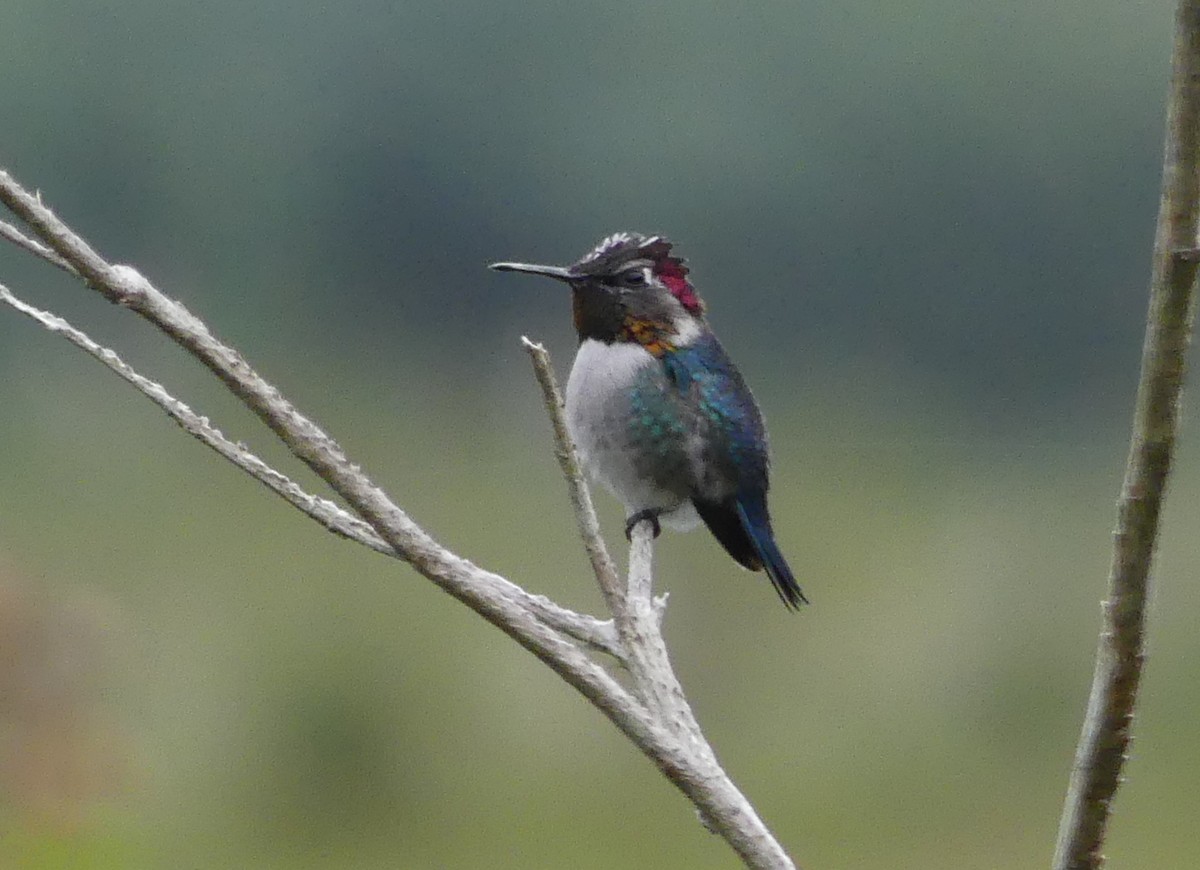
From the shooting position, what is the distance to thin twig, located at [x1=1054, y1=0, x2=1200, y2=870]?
454mm

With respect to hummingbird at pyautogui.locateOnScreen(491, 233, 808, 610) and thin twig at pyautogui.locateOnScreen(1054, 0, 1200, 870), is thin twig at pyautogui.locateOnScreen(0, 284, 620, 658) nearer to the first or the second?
thin twig at pyautogui.locateOnScreen(1054, 0, 1200, 870)

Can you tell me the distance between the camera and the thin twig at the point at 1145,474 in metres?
0.45

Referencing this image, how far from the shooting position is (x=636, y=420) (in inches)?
58.4

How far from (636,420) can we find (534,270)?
0.41m

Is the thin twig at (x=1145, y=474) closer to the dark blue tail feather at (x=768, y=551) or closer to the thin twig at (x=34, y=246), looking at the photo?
the thin twig at (x=34, y=246)

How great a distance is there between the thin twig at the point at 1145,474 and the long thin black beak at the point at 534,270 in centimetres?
49

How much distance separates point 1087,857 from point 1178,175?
23cm

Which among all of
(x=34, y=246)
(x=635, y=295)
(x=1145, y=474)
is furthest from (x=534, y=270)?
(x=1145, y=474)

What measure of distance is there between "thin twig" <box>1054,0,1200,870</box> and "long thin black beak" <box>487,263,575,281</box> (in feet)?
1.61

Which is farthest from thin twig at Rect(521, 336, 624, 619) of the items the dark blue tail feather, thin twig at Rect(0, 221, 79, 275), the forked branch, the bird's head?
the bird's head

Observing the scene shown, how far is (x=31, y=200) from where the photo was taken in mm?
572

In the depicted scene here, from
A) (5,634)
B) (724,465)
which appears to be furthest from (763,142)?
(724,465)

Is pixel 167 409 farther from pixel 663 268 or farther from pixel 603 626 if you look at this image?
pixel 663 268

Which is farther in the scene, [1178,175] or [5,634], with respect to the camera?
[5,634]
